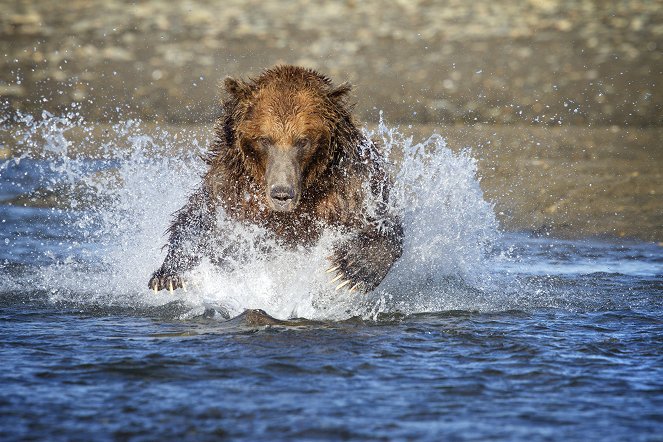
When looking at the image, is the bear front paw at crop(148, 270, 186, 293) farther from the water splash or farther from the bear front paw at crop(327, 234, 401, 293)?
the bear front paw at crop(327, 234, 401, 293)

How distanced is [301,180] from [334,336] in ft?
3.69

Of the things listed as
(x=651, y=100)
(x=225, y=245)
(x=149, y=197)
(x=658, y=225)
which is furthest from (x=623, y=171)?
(x=225, y=245)

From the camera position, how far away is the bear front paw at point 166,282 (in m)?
6.65

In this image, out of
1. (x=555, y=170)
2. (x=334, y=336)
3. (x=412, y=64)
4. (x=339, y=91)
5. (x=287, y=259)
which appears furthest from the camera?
(x=412, y=64)

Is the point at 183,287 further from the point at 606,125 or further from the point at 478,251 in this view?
the point at 606,125

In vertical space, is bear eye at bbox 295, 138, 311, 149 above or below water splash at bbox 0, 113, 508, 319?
above

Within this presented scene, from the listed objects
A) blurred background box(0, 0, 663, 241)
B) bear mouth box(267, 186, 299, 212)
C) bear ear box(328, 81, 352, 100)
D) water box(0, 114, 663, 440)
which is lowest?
water box(0, 114, 663, 440)

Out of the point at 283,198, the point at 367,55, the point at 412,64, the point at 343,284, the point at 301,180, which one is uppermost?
the point at 367,55

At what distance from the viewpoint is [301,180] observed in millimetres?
6297

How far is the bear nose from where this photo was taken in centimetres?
598

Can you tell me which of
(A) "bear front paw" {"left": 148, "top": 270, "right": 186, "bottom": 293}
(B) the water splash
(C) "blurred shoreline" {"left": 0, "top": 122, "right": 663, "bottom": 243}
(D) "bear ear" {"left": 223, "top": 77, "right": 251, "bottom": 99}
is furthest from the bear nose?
(C) "blurred shoreline" {"left": 0, "top": 122, "right": 663, "bottom": 243}

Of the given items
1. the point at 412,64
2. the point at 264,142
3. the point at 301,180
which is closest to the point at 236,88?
the point at 264,142

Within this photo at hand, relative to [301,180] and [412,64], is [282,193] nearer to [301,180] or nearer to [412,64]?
[301,180]

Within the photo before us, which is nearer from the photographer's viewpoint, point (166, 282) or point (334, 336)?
point (334, 336)
